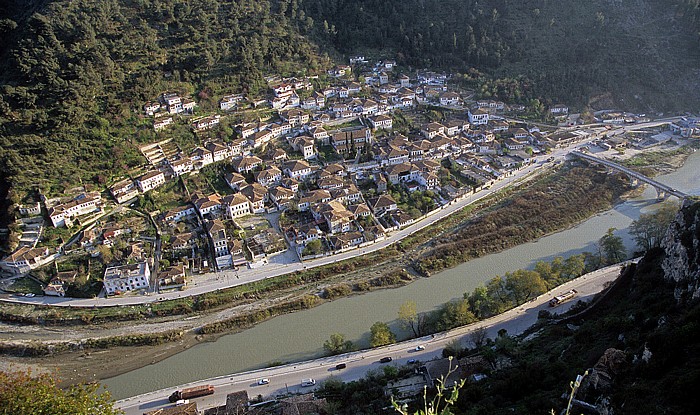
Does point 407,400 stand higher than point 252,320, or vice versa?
point 407,400

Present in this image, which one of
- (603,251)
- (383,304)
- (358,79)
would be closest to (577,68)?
(358,79)

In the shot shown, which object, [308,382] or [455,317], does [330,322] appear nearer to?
[308,382]

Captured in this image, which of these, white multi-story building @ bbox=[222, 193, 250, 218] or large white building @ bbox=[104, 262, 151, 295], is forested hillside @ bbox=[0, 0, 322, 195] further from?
large white building @ bbox=[104, 262, 151, 295]

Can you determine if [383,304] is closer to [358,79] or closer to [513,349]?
[513,349]

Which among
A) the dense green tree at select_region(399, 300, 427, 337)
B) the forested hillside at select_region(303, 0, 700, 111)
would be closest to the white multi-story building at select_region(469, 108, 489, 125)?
the forested hillside at select_region(303, 0, 700, 111)

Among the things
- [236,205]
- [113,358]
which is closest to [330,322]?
[113,358]

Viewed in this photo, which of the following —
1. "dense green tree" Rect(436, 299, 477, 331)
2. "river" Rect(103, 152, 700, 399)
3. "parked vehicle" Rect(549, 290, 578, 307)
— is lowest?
"river" Rect(103, 152, 700, 399)

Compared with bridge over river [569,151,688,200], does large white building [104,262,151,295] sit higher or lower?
lower
